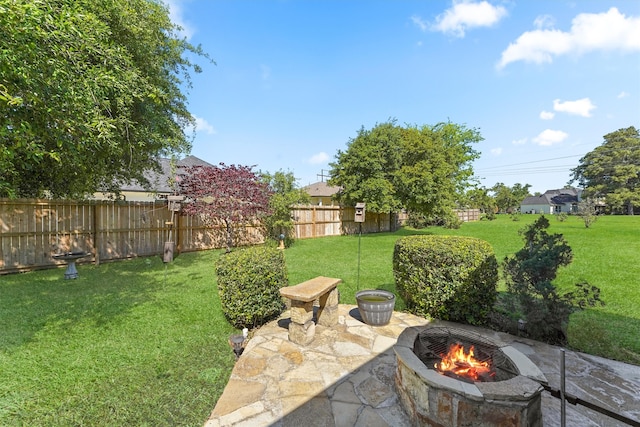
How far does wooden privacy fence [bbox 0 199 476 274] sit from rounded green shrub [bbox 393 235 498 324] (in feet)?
24.9

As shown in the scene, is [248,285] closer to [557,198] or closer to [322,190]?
[322,190]

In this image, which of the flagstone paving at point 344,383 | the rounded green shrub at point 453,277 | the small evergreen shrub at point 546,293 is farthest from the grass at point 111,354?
the small evergreen shrub at point 546,293

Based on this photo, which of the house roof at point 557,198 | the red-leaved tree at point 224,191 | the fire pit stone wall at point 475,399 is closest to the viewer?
the fire pit stone wall at point 475,399

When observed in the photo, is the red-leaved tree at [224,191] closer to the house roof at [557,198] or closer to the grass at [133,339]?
the grass at [133,339]

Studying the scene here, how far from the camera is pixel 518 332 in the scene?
3.45m

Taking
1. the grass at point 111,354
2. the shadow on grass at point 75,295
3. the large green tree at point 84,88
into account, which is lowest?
the grass at point 111,354

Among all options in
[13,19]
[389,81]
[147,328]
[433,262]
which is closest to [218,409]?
[147,328]

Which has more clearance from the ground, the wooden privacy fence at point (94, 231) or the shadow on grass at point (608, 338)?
→ the wooden privacy fence at point (94, 231)

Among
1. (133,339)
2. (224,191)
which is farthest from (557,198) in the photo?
(133,339)

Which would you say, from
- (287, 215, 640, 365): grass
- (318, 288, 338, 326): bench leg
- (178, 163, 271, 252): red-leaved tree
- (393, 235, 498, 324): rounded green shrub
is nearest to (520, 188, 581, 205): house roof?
(287, 215, 640, 365): grass

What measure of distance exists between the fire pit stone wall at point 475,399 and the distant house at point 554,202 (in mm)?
59668

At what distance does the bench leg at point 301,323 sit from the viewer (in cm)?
315

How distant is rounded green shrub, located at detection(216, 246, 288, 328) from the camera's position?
11.8ft

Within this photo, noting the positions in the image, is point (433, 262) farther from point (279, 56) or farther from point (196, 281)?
point (279, 56)
